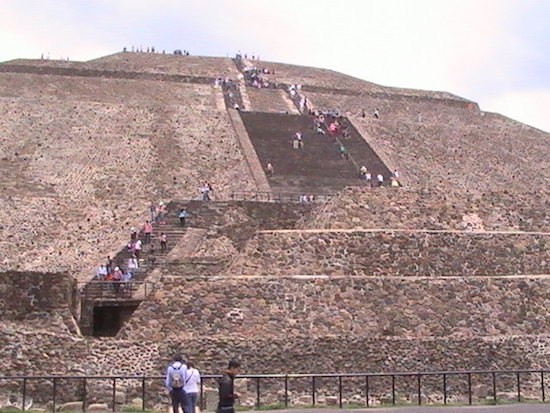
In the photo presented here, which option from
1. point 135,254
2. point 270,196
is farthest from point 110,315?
point 270,196

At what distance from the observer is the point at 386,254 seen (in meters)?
17.8

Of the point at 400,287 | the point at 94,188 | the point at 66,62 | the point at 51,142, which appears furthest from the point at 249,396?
the point at 66,62

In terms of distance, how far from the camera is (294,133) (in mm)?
37438

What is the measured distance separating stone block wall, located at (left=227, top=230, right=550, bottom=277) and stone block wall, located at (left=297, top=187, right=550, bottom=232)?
2018 millimetres

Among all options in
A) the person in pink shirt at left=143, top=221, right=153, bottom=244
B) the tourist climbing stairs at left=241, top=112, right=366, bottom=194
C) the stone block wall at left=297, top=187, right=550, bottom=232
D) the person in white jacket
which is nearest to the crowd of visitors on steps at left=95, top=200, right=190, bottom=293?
the person in pink shirt at left=143, top=221, right=153, bottom=244

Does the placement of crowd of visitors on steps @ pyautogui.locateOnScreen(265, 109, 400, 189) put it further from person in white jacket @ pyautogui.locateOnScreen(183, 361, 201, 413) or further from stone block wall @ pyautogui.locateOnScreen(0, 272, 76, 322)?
person in white jacket @ pyautogui.locateOnScreen(183, 361, 201, 413)

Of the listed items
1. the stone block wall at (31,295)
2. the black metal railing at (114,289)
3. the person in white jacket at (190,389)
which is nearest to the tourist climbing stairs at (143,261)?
the black metal railing at (114,289)

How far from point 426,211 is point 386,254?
143 inches

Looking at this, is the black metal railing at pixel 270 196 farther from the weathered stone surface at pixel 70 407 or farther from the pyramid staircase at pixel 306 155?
the weathered stone surface at pixel 70 407

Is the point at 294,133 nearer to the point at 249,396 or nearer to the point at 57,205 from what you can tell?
the point at 57,205

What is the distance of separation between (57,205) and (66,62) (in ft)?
78.5

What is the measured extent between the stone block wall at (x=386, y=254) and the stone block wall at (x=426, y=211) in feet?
6.62

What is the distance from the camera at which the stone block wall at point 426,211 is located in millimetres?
20406

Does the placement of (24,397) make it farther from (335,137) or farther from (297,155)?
(335,137)
